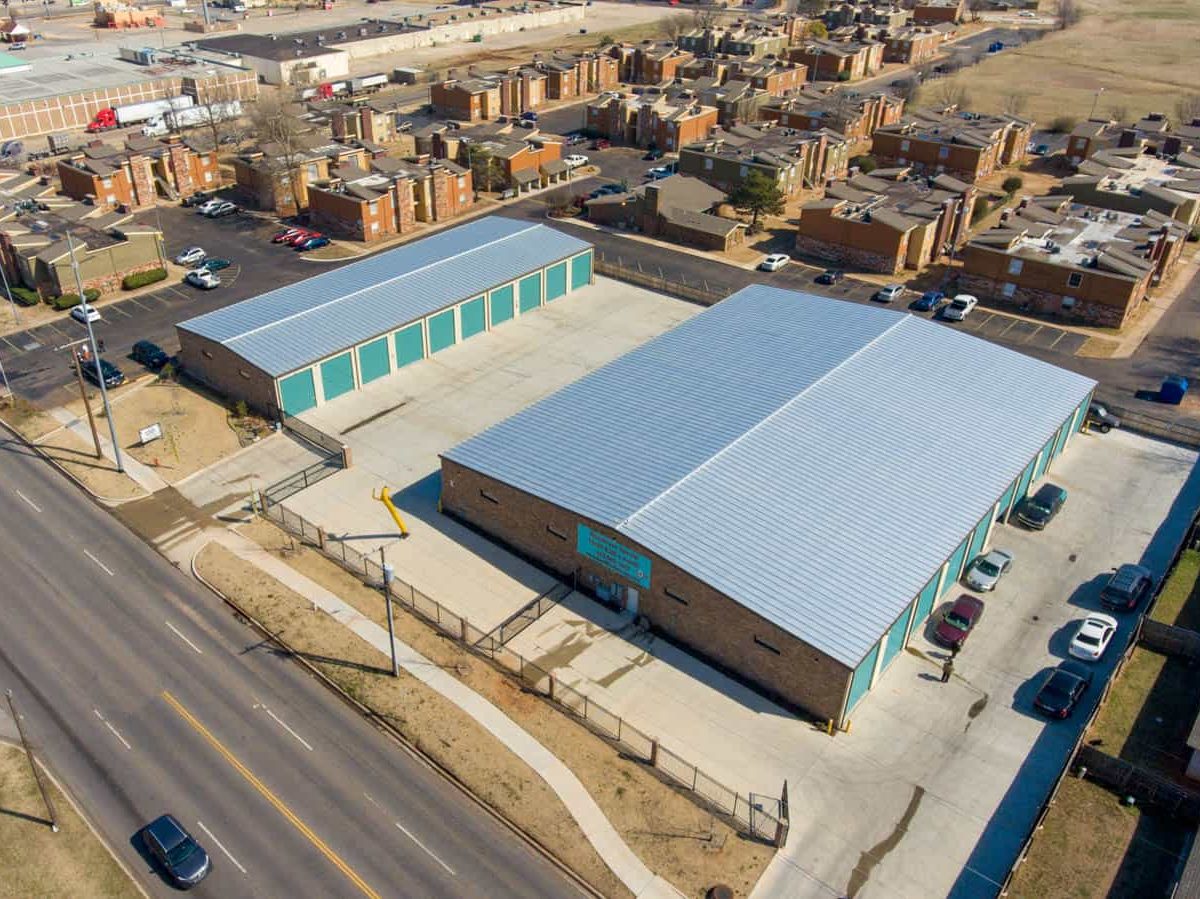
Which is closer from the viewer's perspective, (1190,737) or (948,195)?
(1190,737)

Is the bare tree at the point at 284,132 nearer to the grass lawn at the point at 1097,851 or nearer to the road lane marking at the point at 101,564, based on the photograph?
the road lane marking at the point at 101,564

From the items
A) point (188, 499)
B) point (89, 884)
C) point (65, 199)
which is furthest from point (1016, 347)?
point (65, 199)

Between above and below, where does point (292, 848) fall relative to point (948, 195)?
below

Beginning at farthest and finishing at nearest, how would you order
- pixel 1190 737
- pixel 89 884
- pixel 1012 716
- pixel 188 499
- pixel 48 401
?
pixel 48 401 < pixel 188 499 < pixel 1012 716 < pixel 1190 737 < pixel 89 884

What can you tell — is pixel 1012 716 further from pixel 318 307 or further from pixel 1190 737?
pixel 318 307

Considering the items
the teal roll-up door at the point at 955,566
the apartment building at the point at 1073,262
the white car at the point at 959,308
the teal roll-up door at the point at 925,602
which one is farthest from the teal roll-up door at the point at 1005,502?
the apartment building at the point at 1073,262

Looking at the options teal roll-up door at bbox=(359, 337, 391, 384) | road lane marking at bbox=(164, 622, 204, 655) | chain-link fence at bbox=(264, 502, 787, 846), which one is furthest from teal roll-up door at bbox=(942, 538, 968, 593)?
teal roll-up door at bbox=(359, 337, 391, 384)
